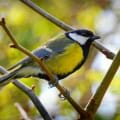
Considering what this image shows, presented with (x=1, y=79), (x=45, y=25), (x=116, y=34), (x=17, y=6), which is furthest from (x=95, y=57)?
(x=1, y=79)

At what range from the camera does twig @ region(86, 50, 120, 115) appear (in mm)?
1139

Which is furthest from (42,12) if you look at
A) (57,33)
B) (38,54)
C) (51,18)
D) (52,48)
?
(57,33)

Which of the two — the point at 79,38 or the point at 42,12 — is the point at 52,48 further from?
the point at 42,12

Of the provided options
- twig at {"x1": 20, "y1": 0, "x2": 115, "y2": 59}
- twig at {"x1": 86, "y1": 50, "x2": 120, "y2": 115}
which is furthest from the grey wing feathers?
twig at {"x1": 86, "y1": 50, "x2": 120, "y2": 115}

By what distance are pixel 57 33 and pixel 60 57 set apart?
3.61 ft

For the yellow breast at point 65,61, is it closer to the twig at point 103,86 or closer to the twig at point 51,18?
the twig at point 51,18

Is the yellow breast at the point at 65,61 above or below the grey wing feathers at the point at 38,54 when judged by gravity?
below

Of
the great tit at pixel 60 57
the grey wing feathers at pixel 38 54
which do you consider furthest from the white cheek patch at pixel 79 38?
the grey wing feathers at pixel 38 54

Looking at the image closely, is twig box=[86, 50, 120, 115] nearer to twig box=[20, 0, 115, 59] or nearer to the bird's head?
twig box=[20, 0, 115, 59]

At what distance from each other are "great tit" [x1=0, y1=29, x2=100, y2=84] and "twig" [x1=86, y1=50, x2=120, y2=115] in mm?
358

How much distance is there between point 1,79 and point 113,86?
923 mm

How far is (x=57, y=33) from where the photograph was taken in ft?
9.16

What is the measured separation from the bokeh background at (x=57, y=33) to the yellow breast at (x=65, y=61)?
1.62ft

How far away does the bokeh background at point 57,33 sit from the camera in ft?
7.60
